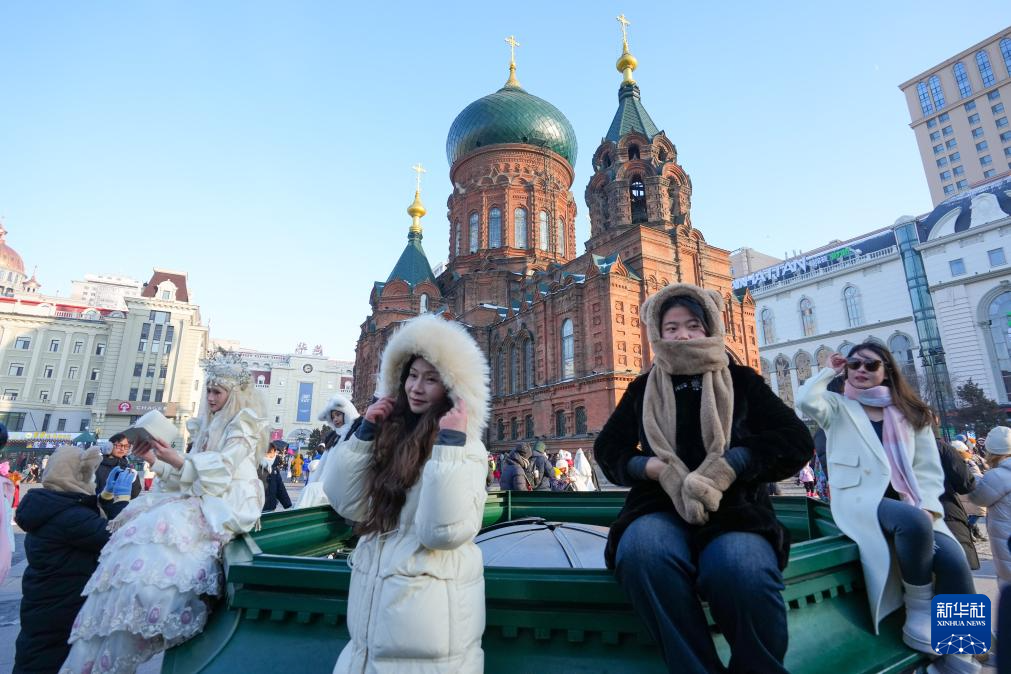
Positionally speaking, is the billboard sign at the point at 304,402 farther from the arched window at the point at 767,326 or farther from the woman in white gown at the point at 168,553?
the woman in white gown at the point at 168,553

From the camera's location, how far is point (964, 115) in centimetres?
6031

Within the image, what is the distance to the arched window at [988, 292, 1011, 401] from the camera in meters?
32.3

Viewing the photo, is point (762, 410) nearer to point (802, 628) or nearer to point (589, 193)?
point (802, 628)

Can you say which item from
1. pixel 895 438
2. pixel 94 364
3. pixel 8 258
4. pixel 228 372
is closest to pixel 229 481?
pixel 228 372

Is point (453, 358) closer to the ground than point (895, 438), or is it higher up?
higher up

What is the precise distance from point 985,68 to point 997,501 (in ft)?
269

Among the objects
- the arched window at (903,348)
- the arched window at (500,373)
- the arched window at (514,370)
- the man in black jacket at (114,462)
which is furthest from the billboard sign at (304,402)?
the man in black jacket at (114,462)

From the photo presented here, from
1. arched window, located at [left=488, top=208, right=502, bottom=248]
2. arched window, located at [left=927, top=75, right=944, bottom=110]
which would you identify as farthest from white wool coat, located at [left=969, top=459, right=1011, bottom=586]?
arched window, located at [left=927, top=75, right=944, bottom=110]

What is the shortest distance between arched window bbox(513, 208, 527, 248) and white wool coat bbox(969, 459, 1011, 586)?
2865 cm

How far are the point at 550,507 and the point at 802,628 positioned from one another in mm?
2394

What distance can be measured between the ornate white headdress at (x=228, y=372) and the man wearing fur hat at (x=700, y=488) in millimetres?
2173

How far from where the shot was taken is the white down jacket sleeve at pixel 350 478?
1.77 m

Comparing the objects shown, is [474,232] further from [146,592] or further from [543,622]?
[543,622]

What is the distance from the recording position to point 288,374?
258 feet
